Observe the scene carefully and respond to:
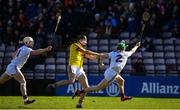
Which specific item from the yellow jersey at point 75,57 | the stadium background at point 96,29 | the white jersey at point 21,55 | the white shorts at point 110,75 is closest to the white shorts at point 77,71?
the yellow jersey at point 75,57

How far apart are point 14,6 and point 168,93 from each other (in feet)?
30.8

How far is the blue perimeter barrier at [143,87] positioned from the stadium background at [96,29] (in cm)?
100

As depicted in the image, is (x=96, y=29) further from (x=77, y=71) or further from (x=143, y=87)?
(x=77, y=71)

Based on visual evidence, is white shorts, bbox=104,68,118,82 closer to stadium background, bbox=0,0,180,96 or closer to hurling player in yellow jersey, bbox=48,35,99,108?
hurling player in yellow jersey, bbox=48,35,99,108

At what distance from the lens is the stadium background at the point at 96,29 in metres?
31.0

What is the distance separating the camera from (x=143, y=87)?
29297mm

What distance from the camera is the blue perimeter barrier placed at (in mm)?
29141

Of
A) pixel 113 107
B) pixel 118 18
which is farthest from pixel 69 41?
pixel 113 107

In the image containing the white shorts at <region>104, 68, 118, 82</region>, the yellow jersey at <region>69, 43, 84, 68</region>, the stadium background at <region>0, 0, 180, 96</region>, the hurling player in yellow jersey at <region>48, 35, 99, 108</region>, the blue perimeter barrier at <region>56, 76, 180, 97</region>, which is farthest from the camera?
the stadium background at <region>0, 0, 180, 96</region>

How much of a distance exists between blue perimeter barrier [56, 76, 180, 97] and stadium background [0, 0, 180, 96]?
1.00 m

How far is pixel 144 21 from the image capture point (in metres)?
30.8

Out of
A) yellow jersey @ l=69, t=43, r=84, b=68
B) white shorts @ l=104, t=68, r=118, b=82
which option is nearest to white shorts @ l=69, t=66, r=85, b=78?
yellow jersey @ l=69, t=43, r=84, b=68

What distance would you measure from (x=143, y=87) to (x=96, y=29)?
463 cm

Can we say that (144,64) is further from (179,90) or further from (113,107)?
(113,107)
